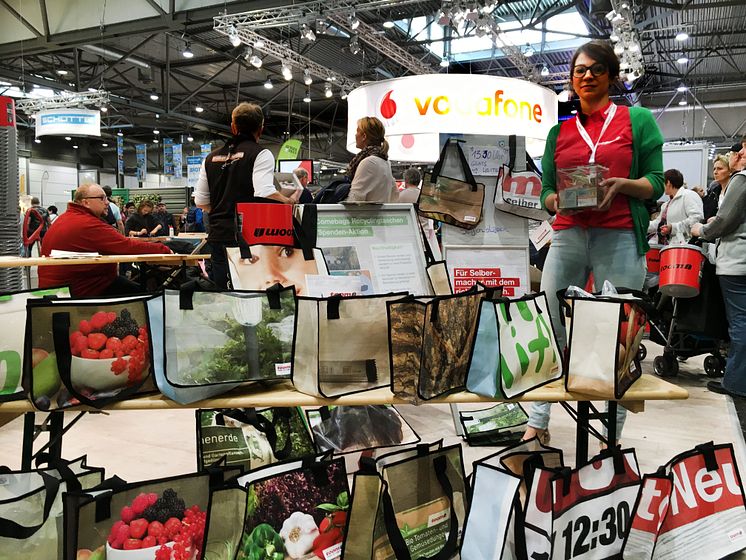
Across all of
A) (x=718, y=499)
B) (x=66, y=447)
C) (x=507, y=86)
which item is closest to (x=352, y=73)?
(x=507, y=86)

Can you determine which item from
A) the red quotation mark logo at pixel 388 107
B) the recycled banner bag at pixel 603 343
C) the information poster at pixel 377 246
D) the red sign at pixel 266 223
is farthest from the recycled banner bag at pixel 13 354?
the red quotation mark logo at pixel 388 107

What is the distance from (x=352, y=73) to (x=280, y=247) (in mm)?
12995

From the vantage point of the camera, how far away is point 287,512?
172 centimetres

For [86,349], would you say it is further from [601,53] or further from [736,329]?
[736,329]

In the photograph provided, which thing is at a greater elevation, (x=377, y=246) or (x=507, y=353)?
(x=377, y=246)

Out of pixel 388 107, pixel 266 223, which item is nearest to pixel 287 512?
pixel 266 223

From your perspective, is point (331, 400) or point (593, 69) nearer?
point (331, 400)

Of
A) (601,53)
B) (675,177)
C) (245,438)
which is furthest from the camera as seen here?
(675,177)

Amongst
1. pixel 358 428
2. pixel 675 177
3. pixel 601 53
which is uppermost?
pixel 601 53

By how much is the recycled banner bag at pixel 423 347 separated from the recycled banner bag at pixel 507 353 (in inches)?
1.6

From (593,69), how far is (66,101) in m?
13.9

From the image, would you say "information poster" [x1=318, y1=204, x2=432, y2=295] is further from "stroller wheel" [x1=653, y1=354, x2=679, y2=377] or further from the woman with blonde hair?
"stroller wheel" [x1=653, y1=354, x2=679, y2=377]

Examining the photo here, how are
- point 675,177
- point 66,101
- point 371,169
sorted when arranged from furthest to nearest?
point 66,101, point 675,177, point 371,169

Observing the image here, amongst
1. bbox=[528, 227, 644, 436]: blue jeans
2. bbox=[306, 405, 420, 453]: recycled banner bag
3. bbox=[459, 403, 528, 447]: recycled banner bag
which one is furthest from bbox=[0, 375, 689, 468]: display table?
bbox=[459, 403, 528, 447]: recycled banner bag
